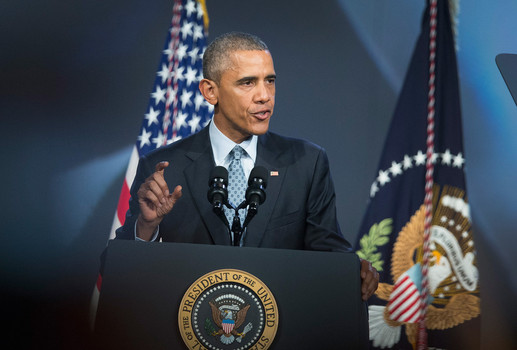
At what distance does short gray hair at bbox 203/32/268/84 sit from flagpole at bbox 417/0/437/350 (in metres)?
1.64

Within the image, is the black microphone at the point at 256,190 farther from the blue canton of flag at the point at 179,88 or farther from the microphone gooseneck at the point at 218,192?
→ the blue canton of flag at the point at 179,88

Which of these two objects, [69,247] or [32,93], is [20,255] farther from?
[32,93]

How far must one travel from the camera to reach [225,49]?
6.89ft

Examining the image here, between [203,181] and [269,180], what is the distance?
0.84 feet

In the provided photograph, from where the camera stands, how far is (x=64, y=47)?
3457 mm

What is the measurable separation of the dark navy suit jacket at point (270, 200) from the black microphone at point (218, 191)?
391 mm

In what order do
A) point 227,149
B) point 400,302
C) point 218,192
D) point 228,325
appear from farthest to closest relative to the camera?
point 400,302
point 227,149
point 218,192
point 228,325

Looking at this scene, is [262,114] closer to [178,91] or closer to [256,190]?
[256,190]

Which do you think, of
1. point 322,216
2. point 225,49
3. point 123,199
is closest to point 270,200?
point 322,216

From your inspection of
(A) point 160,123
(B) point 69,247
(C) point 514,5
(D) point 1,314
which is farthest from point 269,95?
(C) point 514,5

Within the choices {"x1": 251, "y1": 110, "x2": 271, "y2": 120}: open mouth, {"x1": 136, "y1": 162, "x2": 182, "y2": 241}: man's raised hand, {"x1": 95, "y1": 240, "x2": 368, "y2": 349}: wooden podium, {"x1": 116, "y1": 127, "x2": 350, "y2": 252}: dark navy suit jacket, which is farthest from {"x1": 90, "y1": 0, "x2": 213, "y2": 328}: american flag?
{"x1": 95, "y1": 240, "x2": 368, "y2": 349}: wooden podium

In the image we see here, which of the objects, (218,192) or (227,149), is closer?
(218,192)

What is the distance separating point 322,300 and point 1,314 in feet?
7.96

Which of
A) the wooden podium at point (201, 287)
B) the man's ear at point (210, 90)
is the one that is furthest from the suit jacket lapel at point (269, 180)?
the wooden podium at point (201, 287)
